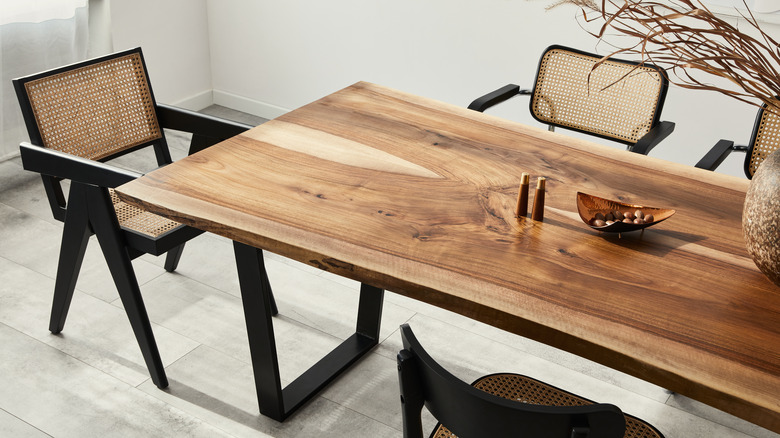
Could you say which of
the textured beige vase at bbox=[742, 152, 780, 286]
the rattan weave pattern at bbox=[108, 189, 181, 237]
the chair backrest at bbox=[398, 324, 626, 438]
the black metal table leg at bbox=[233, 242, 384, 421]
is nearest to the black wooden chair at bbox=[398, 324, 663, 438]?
the chair backrest at bbox=[398, 324, 626, 438]

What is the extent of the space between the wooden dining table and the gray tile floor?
15 cm

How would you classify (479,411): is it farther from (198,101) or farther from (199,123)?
(198,101)

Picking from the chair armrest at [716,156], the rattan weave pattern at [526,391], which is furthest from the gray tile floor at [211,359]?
the chair armrest at [716,156]

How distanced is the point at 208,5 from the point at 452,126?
8.56 feet


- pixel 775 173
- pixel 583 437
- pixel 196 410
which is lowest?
pixel 196 410

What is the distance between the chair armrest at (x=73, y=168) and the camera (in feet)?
6.48

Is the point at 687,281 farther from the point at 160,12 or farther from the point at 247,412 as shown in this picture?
the point at 160,12

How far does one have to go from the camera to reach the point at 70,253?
2.27 metres

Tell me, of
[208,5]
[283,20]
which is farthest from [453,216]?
[208,5]

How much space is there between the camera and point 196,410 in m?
2.19

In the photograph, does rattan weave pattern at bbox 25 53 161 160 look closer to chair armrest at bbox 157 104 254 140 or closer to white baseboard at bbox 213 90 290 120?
chair armrest at bbox 157 104 254 140

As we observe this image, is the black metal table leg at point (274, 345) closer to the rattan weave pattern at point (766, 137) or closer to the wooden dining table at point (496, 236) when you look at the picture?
the wooden dining table at point (496, 236)

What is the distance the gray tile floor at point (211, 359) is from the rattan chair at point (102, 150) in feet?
0.42

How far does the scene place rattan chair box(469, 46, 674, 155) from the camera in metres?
2.59
